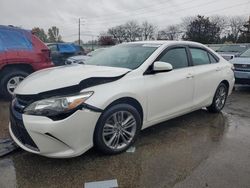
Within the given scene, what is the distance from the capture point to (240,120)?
207 inches

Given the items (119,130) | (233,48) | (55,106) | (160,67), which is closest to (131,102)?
(119,130)

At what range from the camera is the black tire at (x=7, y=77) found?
20.6ft

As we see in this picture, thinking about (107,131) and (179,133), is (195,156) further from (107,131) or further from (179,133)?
(107,131)

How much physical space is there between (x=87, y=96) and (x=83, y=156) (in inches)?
34.0

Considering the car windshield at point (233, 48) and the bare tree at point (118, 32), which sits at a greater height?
the bare tree at point (118, 32)

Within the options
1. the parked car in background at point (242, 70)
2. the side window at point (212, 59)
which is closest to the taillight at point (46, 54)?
the side window at point (212, 59)

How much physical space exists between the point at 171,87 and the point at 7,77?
13.4ft

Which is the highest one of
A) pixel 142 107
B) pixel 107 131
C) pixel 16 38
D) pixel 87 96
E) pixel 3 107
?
pixel 16 38

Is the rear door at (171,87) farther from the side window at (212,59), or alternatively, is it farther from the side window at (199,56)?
the side window at (212,59)

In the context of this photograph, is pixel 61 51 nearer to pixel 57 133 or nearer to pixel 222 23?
pixel 57 133

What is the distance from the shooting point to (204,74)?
4.88m

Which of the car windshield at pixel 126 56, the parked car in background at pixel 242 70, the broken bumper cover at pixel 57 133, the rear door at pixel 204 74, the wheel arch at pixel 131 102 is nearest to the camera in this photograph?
the broken bumper cover at pixel 57 133

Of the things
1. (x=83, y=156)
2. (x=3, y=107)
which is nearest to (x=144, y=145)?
(x=83, y=156)

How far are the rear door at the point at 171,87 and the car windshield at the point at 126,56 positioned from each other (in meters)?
0.24
